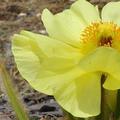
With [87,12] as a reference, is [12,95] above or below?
below

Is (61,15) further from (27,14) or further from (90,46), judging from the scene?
(27,14)

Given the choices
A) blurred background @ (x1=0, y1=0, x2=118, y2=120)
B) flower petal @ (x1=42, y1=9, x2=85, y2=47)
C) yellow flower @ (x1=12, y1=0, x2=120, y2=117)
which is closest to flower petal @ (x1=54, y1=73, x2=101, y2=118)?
yellow flower @ (x1=12, y1=0, x2=120, y2=117)

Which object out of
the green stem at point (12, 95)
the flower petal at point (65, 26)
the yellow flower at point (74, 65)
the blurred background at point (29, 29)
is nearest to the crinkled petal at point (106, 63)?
the yellow flower at point (74, 65)

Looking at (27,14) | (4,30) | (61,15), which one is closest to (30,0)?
(27,14)

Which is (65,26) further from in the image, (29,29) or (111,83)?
(29,29)

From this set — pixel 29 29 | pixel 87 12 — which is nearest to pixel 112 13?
pixel 87 12

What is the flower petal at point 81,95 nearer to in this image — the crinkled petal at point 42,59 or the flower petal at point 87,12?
the crinkled petal at point 42,59
